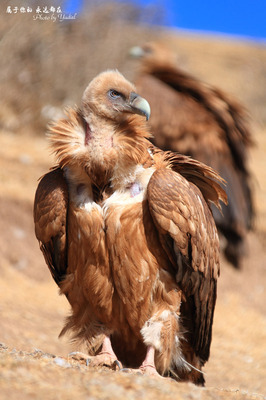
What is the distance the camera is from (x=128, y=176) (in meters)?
4.41

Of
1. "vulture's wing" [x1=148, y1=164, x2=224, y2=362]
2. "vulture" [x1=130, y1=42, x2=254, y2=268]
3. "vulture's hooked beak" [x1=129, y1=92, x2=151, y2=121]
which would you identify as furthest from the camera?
"vulture" [x1=130, y1=42, x2=254, y2=268]

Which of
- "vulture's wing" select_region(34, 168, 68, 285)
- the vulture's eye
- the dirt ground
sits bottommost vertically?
the dirt ground

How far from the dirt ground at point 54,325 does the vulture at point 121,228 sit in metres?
0.53

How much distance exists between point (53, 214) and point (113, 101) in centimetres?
90

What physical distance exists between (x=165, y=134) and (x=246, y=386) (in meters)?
3.81

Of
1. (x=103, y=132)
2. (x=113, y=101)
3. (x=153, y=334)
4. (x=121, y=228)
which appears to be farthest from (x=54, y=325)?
(x=113, y=101)

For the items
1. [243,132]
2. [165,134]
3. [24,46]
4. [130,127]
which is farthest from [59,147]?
[24,46]

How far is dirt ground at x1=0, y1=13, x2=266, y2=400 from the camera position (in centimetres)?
321

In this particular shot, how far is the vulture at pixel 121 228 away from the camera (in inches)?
170

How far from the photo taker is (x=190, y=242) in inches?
173

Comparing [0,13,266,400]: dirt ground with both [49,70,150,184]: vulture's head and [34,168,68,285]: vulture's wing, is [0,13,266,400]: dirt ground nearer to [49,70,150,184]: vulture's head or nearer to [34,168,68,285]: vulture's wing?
[34,168,68,285]: vulture's wing

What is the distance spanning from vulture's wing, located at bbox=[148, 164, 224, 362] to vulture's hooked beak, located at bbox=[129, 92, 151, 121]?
1.38ft

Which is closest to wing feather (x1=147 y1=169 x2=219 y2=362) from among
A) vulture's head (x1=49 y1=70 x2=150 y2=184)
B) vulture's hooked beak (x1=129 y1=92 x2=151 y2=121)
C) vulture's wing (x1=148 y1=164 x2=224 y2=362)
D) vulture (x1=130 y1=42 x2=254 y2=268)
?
vulture's wing (x1=148 y1=164 x2=224 y2=362)

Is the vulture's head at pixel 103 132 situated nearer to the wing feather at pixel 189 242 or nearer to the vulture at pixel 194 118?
the wing feather at pixel 189 242
